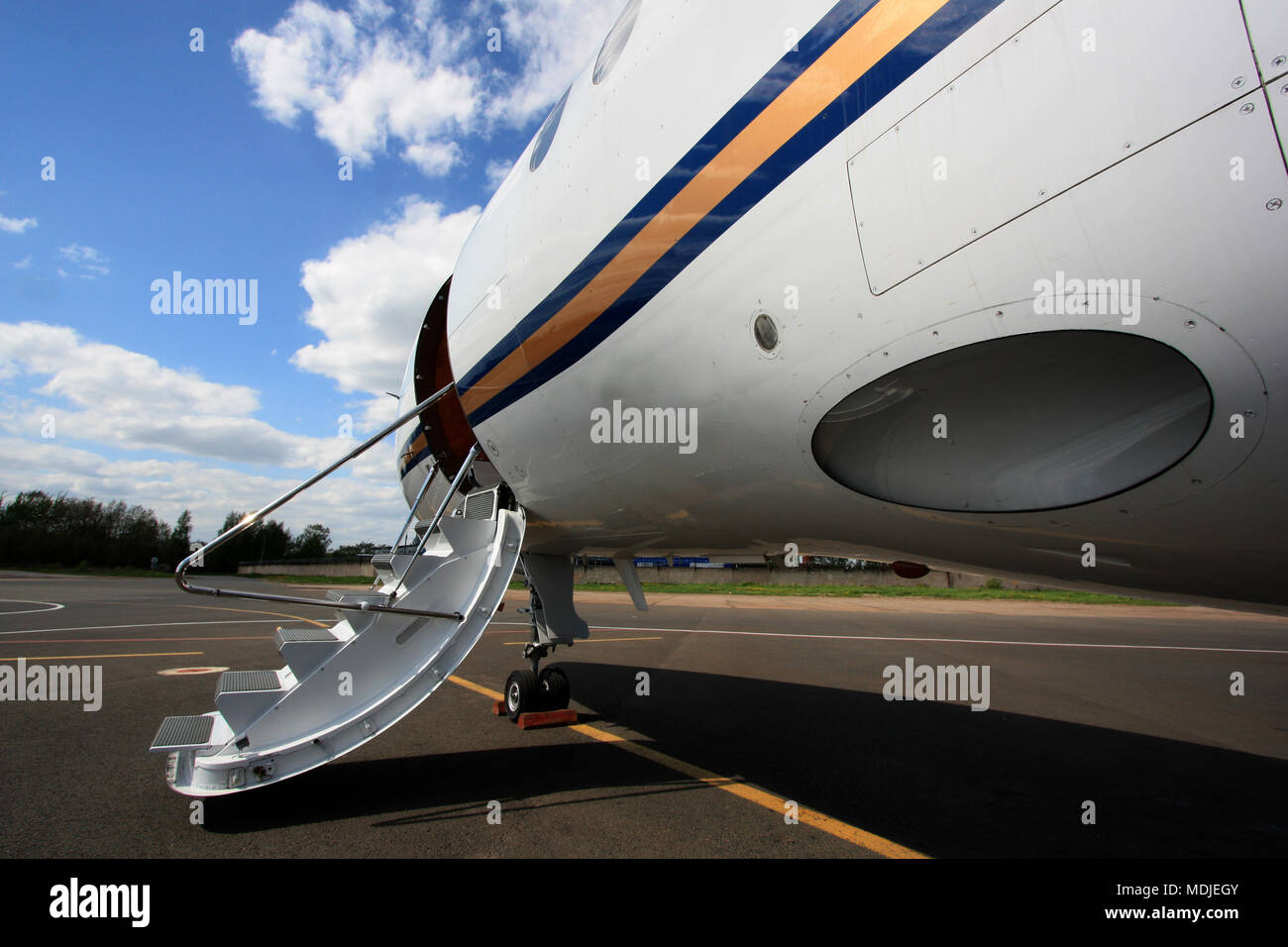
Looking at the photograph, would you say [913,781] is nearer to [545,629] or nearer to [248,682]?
[545,629]

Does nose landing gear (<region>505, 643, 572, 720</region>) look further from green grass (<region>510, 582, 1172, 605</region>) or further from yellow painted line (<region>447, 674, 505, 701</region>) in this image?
green grass (<region>510, 582, 1172, 605</region>)

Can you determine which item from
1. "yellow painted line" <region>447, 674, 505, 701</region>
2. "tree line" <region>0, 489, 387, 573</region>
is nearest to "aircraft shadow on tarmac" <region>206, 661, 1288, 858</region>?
"yellow painted line" <region>447, 674, 505, 701</region>

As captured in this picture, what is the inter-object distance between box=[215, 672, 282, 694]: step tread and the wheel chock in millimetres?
2395

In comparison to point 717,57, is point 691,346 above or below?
below

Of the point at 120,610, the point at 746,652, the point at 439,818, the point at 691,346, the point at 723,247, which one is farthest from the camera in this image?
the point at 120,610

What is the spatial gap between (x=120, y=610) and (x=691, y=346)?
69.7 ft

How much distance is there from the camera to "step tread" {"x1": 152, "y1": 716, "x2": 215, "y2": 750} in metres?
3.84

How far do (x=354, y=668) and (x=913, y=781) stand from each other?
12.5 feet

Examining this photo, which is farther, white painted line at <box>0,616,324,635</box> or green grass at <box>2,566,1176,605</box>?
green grass at <box>2,566,1176,605</box>

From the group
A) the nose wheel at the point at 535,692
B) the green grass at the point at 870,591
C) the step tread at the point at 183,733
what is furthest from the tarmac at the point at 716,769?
the green grass at the point at 870,591

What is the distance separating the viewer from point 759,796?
14.3 feet
